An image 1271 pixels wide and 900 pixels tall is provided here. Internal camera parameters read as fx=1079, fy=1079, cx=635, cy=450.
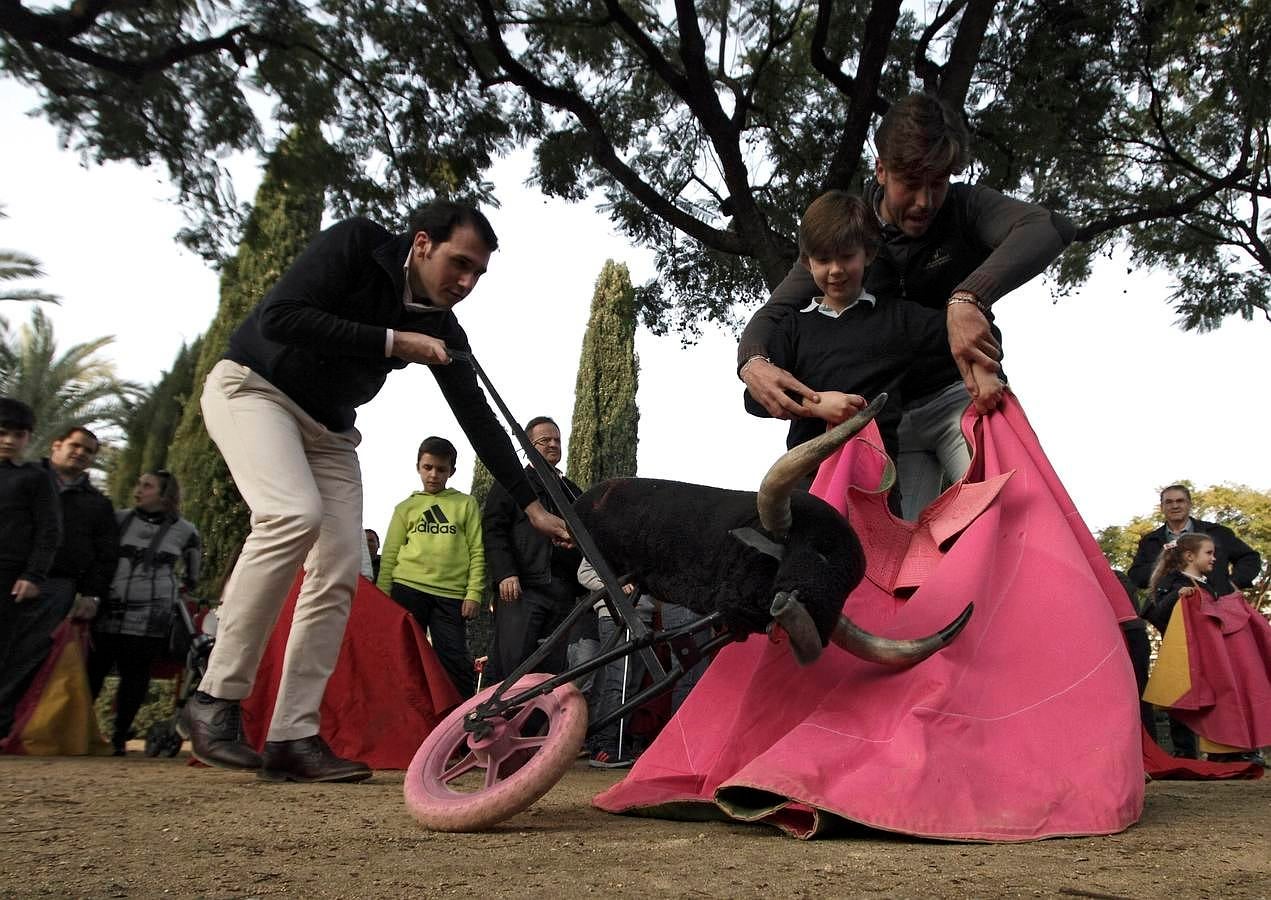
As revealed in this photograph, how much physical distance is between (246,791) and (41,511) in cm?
346

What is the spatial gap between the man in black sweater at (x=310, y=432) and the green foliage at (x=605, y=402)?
17112 mm

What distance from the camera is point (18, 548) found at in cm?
591

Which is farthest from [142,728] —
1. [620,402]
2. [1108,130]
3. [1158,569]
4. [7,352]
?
[7,352]

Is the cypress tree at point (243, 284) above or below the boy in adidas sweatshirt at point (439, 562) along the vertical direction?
above

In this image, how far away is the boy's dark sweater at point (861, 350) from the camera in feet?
10.5

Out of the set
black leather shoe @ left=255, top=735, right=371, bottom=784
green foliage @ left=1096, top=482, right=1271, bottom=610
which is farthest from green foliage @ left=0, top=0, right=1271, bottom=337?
green foliage @ left=1096, top=482, right=1271, bottom=610

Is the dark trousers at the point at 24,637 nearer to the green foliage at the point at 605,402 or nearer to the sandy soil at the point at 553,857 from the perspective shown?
the sandy soil at the point at 553,857

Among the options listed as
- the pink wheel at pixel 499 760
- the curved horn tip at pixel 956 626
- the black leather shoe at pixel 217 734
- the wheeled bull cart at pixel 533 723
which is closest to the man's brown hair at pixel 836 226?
the wheeled bull cart at pixel 533 723

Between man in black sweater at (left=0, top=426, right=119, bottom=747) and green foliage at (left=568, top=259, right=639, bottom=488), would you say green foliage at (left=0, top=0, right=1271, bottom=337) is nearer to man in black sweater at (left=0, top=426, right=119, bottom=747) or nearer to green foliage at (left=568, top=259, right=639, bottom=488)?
man in black sweater at (left=0, top=426, right=119, bottom=747)

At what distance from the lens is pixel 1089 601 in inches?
108

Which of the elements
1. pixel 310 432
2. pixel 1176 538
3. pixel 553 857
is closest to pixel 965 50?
pixel 1176 538

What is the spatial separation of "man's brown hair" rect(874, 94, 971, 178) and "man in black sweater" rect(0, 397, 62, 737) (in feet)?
16.3

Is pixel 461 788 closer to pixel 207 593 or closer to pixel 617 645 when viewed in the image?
pixel 617 645

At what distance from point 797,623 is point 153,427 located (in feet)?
84.6
